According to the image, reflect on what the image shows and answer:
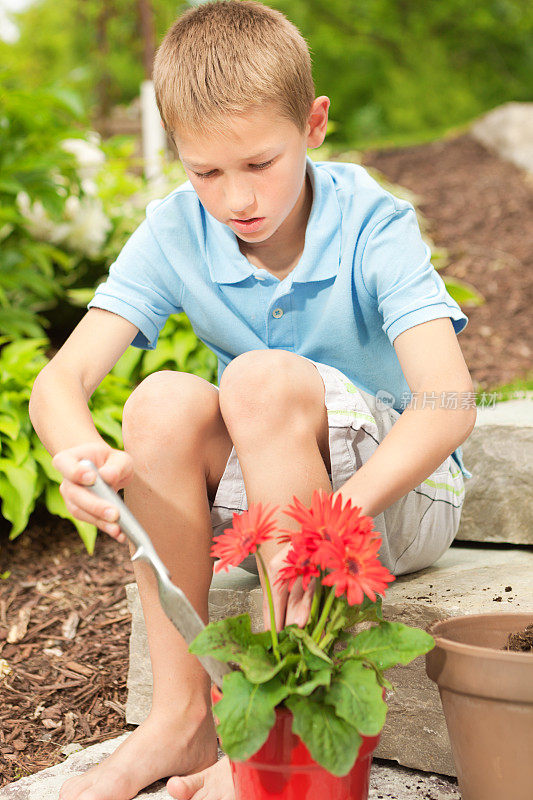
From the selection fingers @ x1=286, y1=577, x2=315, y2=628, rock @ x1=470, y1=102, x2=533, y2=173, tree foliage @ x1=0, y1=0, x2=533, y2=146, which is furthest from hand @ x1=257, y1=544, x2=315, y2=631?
tree foliage @ x1=0, y1=0, x2=533, y2=146

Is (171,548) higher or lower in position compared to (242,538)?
lower

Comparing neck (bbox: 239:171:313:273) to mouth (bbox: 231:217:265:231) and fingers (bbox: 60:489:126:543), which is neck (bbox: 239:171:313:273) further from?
fingers (bbox: 60:489:126:543)

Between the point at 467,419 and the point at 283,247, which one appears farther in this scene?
the point at 283,247

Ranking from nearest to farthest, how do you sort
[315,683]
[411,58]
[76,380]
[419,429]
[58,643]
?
[315,683]
[419,429]
[76,380]
[58,643]
[411,58]

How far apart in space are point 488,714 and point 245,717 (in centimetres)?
36

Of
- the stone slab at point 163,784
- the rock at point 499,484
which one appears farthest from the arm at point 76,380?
the rock at point 499,484

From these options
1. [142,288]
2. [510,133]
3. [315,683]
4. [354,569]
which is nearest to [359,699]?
[315,683]

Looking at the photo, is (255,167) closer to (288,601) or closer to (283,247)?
(283,247)

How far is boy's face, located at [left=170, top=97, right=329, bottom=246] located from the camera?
1.41 meters

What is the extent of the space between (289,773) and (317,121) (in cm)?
114

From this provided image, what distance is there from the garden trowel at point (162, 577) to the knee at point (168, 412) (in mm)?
239

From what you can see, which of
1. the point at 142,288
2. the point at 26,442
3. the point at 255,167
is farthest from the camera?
the point at 26,442

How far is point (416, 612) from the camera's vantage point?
1537mm

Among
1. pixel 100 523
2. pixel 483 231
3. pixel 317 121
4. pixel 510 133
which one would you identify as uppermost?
pixel 317 121
